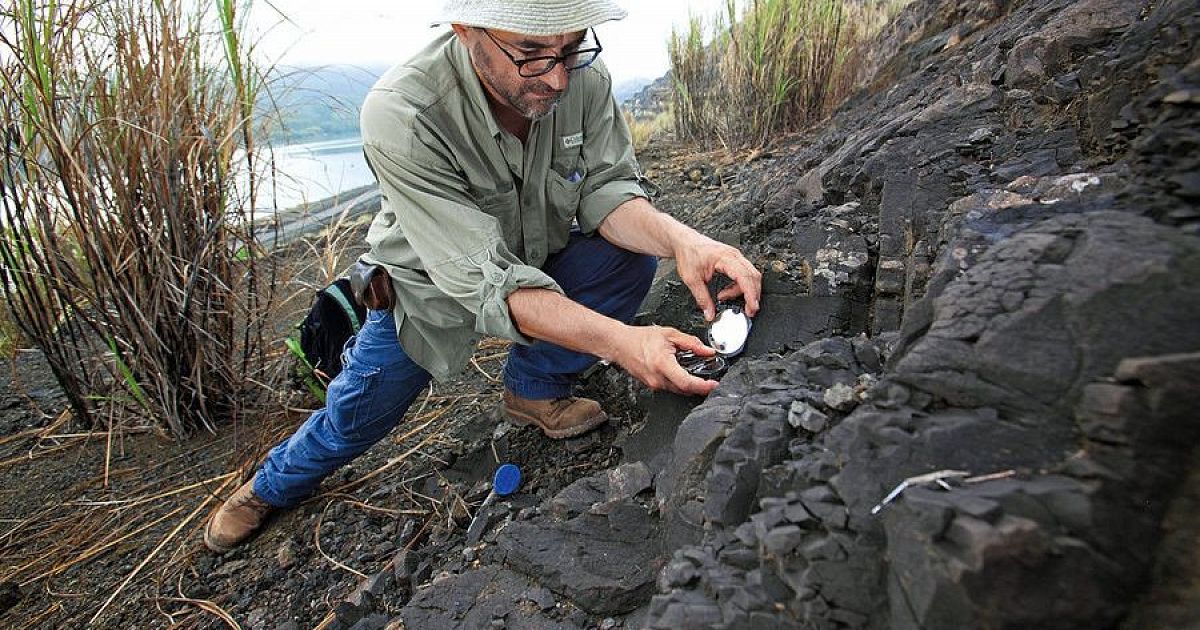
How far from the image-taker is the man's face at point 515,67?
1.80 metres

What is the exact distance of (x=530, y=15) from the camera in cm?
170

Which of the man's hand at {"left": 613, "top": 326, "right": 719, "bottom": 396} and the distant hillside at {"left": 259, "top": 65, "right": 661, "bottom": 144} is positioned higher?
the distant hillside at {"left": 259, "top": 65, "right": 661, "bottom": 144}

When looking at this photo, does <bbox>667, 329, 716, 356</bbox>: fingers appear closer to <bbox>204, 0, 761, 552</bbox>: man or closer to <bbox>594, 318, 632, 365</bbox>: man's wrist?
<bbox>204, 0, 761, 552</bbox>: man

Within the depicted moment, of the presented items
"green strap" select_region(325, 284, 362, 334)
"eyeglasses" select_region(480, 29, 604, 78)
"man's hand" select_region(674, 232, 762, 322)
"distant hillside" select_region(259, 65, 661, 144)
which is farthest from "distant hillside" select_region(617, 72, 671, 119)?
"eyeglasses" select_region(480, 29, 604, 78)

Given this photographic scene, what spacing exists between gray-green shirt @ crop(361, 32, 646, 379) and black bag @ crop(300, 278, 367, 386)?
44 centimetres

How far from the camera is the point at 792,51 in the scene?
13.5 feet

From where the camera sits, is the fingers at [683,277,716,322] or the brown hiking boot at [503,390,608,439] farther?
the brown hiking boot at [503,390,608,439]

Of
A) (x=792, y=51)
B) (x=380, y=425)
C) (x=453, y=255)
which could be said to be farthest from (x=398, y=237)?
(x=792, y=51)

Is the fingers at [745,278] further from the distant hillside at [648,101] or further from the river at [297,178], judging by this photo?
the distant hillside at [648,101]

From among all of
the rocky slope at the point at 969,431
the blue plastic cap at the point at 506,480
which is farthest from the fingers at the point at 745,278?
the blue plastic cap at the point at 506,480

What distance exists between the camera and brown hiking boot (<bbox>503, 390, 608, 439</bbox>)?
2.38 meters

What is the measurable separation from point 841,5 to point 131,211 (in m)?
3.76

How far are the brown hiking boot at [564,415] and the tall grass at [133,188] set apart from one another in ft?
4.19

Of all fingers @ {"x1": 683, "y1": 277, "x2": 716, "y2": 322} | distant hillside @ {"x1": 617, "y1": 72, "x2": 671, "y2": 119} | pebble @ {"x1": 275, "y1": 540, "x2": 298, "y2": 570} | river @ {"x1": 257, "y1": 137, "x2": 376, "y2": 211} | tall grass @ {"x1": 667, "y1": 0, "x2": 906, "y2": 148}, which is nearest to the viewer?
fingers @ {"x1": 683, "y1": 277, "x2": 716, "y2": 322}
